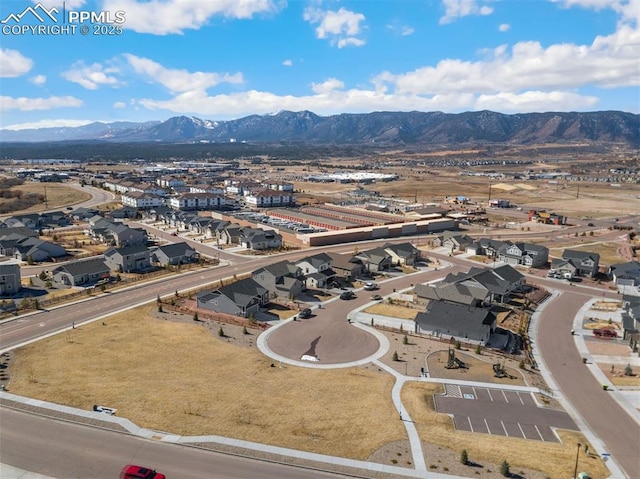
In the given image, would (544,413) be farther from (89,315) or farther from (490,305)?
(89,315)

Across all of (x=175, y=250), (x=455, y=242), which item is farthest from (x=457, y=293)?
(x=175, y=250)

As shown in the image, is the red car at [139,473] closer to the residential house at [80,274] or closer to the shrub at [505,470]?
the shrub at [505,470]

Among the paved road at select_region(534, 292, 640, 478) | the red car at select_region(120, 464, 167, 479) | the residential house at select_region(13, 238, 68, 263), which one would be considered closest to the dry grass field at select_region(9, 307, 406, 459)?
the red car at select_region(120, 464, 167, 479)

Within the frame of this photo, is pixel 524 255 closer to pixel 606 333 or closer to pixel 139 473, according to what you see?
pixel 606 333

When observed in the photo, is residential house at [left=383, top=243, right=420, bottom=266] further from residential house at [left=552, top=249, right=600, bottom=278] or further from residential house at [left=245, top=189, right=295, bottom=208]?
residential house at [left=245, top=189, right=295, bottom=208]

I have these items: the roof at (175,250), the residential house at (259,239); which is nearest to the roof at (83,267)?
the roof at (175,250)
